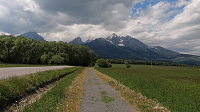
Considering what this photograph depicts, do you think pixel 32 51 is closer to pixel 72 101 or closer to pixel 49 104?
pixel 72 101

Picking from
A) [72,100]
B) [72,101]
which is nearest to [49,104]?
[72,101]

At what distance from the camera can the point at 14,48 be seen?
7369 centimetres

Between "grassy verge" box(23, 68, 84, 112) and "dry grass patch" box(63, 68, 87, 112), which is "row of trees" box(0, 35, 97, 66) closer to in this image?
"dry grass patch" box(63, 68, 87, 112)

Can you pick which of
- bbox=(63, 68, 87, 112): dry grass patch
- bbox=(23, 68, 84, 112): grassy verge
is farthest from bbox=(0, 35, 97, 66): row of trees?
bbox=(23, 68, 84, 112): grassy verge

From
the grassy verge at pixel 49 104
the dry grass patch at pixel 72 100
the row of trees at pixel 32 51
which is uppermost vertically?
the row of trees at pixel 32 51

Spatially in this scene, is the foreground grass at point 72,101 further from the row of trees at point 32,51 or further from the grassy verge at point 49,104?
the row of trees at point 32,51

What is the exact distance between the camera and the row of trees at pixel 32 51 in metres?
73.6

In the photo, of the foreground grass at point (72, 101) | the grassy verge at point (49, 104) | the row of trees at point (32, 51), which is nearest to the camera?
the grassy verge at point (49, 104)

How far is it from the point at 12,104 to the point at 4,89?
1236 mm

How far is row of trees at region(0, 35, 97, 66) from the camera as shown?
73.6 meters

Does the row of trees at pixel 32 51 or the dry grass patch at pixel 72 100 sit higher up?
the row of trees at pixel 32 51

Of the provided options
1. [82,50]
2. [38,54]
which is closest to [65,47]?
[82,50]

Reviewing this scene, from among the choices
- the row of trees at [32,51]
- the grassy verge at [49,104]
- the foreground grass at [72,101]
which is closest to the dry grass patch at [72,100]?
the foreground grass at [72,101]

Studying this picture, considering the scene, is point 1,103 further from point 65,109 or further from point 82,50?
point 82,50
